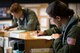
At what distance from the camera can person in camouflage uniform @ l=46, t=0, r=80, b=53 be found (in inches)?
62.5

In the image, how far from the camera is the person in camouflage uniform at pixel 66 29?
1.59 m

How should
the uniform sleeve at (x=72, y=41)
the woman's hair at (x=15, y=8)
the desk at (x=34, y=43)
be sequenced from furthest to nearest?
1. the woman's hair at (x=15, y=8)
2. the desk at (x=34, y=43)
3. the uniform sleeve at (x=72, y=41)

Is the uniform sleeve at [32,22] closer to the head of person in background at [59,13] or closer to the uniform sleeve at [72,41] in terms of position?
the head of person in background at [59,13]

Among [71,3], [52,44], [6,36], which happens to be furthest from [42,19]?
[52,44]

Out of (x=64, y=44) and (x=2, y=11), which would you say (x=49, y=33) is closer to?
(x=64, y=44)

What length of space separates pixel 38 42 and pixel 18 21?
62.2 inches

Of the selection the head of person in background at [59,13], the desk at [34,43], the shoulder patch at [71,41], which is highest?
the head of person in background at [59,13]

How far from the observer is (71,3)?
4438 millimetres

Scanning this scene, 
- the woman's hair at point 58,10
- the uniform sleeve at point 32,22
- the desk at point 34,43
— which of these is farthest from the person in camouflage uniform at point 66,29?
the uniform sleeve at point 32,22

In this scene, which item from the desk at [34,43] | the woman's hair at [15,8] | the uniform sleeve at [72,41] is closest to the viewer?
the uniform sleeve at [72,41]

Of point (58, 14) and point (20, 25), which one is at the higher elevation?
point (58, 14)

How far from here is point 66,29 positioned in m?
1.67

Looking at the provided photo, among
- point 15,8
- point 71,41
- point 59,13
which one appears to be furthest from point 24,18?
point 71,41

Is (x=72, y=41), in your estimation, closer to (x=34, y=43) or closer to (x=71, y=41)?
(x=71, y=41)
